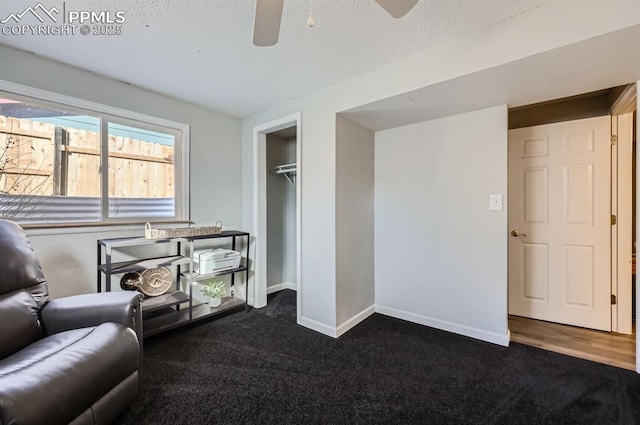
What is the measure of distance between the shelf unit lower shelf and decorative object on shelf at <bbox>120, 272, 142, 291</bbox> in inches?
12.6

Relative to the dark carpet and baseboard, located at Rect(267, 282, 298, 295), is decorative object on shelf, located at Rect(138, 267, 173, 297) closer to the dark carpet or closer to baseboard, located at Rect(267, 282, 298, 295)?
the dark carpet

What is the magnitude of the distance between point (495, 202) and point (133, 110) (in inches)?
130

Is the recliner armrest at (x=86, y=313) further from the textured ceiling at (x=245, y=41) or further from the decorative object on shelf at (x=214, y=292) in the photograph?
the textured ceiling at (x=245, y=41)

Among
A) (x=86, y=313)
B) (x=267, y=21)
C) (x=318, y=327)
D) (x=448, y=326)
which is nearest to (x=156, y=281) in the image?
(x=86, y=313)

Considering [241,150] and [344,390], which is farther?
[241,150]

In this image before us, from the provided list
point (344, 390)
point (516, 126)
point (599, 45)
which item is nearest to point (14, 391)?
point (344, 390)

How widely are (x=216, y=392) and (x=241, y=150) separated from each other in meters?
2.54

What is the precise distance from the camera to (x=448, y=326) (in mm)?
2512

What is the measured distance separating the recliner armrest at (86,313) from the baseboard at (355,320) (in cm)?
158

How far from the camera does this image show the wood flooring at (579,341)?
6.64 feet

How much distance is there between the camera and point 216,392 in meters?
1.66

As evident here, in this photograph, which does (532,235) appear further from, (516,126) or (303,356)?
(303,356)

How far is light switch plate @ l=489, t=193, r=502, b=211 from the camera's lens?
2256mm

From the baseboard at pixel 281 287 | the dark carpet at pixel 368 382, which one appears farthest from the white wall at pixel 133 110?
the baseboard at pixel 281 287
